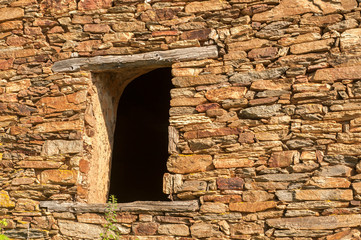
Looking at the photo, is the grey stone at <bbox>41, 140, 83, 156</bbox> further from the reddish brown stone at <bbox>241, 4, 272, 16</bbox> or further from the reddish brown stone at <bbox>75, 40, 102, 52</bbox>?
the reddish brown stone at <bbox>241, 4, 272, 16</bbox>

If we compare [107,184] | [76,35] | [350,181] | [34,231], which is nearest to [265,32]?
[350,181]

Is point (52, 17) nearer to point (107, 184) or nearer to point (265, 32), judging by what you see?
point (107, 184)

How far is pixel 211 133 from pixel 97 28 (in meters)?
1.64

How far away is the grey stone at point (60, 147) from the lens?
A: 14.0ft

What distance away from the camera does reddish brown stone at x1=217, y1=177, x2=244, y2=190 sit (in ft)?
12.5

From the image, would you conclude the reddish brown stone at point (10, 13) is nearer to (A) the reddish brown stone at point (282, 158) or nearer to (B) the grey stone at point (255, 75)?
(B) the grey stone at point (255, 75)

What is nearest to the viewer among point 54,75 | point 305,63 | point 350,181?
point 350,181

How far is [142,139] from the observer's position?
22.7ft

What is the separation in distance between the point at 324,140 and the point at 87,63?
7.86ft

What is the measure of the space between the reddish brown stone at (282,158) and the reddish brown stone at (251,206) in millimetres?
331

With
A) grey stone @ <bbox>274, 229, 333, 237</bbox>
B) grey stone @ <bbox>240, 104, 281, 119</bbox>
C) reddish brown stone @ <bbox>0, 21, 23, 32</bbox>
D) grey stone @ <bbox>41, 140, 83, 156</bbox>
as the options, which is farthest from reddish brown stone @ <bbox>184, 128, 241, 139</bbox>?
reddish brown stone @ <bbox>0, 21, 23, 32</bbox>

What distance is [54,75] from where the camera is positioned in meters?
4.54

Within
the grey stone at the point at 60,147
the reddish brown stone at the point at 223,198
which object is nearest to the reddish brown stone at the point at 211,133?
the reddish brown stone at the point at 223,198

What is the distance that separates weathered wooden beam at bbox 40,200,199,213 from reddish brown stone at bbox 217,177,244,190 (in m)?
0.26
